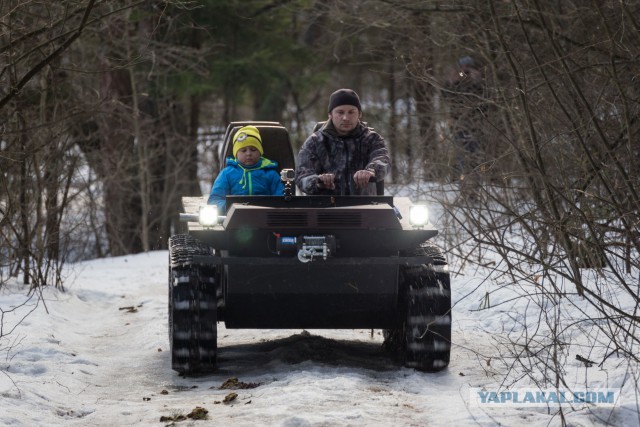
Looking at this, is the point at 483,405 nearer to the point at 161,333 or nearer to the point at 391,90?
the point at 161,333

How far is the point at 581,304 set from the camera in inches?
403

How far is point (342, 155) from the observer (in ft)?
30.5

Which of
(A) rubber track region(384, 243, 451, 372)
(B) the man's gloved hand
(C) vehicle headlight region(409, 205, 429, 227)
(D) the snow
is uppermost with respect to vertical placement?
(B) the man's gloved hand

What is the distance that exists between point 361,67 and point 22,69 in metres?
19.1

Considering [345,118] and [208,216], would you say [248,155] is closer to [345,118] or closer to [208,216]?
[345,118]

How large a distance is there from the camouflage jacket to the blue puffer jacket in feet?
1.06

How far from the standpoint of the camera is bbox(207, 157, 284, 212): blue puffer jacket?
30.0ft

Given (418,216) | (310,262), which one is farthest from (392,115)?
(310,262)

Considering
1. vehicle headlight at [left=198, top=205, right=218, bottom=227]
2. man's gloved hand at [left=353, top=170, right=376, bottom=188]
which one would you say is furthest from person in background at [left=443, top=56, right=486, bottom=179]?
vehicle headlight at [left=198, top=205, right=218, bottom=227]

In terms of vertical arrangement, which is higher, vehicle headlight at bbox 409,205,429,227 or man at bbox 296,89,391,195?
man at bbox 296,89,391,195

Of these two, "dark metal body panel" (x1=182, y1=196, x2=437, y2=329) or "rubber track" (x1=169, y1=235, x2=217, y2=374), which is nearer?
"dark metal body panel" (x1=182, y1=196, x2=437, y2=329)

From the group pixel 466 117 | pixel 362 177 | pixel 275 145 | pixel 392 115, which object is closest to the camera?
pixel 362 177

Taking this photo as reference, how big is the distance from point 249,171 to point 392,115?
6.66m

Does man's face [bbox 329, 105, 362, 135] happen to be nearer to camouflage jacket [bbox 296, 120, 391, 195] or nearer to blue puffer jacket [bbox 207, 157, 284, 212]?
camouflage jacket [bbox 296, 120, 391, 195]
